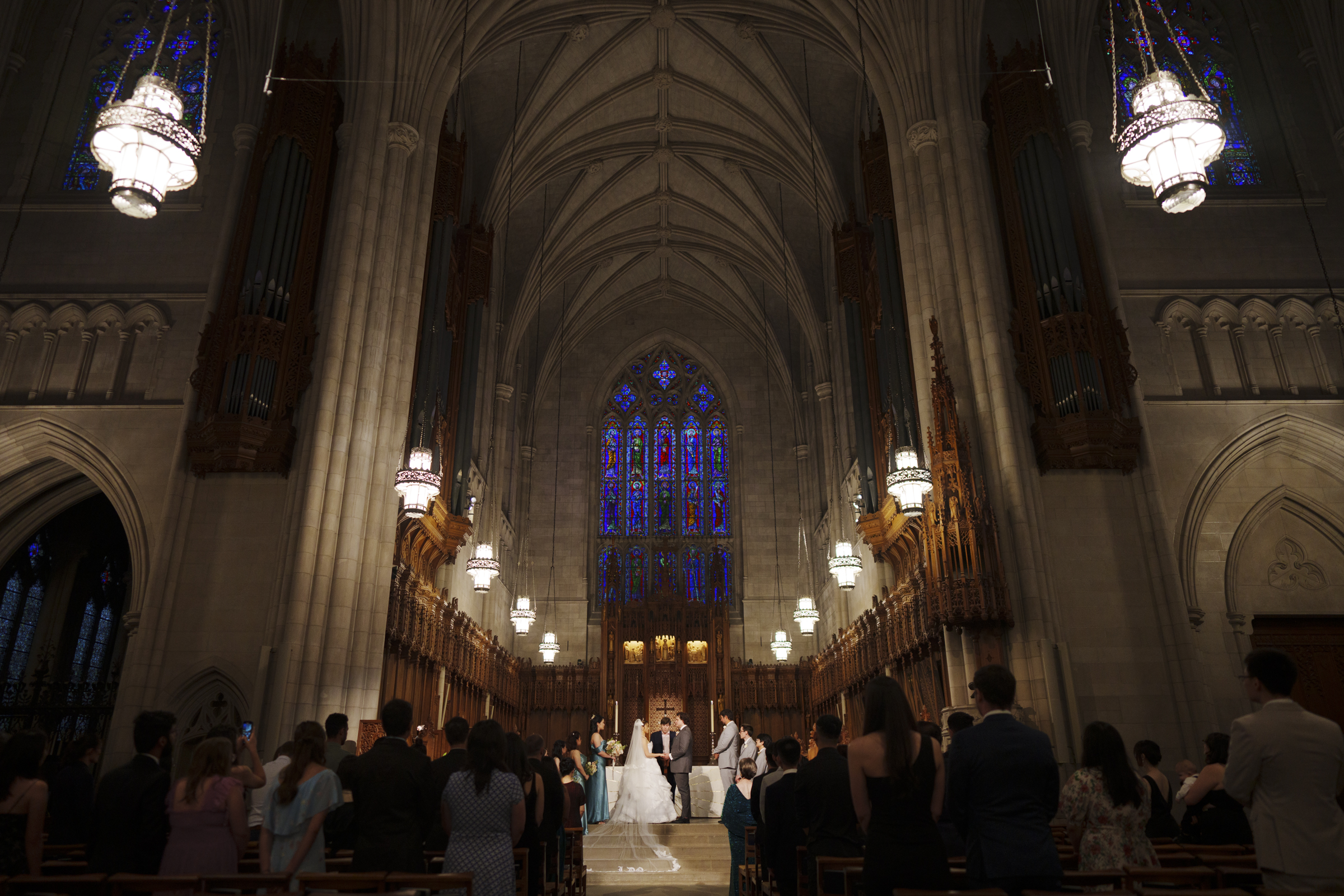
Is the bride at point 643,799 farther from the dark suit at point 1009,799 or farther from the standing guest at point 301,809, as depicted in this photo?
the dark suit at point 1009,799

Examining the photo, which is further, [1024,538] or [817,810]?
[1024,538]

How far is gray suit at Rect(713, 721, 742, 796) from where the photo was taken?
1312 centimetres

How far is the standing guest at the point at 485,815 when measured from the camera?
4.10 meters

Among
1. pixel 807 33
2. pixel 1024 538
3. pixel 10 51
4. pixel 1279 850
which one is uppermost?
pixel 807 33

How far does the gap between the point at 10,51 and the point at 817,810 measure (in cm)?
1660

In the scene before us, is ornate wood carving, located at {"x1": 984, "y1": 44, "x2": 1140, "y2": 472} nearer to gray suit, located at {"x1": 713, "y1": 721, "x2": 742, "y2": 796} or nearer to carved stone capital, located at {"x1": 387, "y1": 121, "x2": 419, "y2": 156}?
gray suit, located at {"x1": 713, "y1": 721, "x2": 742, "y2": 796}

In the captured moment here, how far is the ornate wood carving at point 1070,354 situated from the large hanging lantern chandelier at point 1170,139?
426 cm

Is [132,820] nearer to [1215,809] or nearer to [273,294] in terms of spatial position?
[1215,809]

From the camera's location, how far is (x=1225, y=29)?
15414 mm

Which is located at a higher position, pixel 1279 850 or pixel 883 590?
pixel 883 590

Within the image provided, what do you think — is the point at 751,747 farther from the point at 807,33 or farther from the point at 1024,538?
the point at 807,33

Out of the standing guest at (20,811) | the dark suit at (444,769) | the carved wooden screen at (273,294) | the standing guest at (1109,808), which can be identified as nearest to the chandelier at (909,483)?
the standing guest at (1109,808)

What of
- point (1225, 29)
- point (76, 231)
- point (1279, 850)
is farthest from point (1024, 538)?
point (76, 231)

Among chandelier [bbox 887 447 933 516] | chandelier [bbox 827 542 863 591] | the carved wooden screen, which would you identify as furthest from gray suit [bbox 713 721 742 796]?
the carved wooden screen
